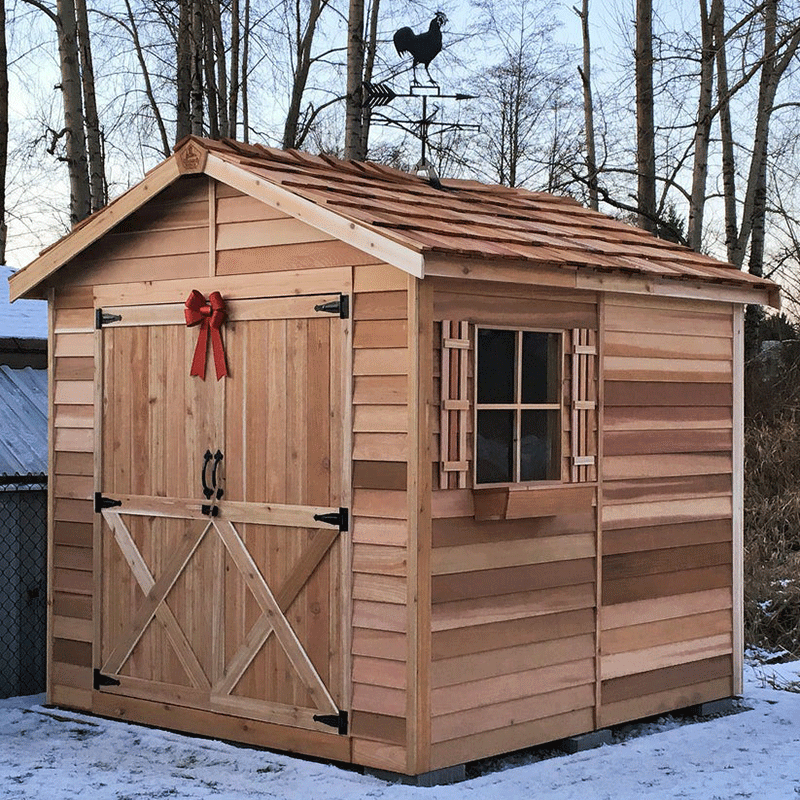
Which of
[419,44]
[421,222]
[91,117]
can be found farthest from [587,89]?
[421,222]

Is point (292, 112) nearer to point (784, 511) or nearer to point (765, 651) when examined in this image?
point (784, 511)

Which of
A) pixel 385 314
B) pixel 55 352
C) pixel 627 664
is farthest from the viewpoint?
pixel 55 352

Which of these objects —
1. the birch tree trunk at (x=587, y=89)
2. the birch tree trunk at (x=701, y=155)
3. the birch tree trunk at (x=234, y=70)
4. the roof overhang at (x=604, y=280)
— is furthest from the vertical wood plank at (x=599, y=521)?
the birch tree trunk at (x=587, y=89)

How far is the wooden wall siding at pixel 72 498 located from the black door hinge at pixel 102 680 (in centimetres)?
8

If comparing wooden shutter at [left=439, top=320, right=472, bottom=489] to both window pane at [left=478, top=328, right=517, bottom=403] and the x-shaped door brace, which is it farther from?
the x-shaped door brace

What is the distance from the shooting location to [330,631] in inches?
280

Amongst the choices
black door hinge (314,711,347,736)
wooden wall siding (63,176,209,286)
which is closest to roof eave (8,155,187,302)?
Result: wooden wall siding (63,176,209,286)

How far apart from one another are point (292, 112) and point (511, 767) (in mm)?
13826

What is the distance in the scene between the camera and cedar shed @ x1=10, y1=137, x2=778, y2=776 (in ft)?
22.5

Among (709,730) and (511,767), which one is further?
(709,730)

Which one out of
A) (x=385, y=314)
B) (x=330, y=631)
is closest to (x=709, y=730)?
(x=330, y=631)

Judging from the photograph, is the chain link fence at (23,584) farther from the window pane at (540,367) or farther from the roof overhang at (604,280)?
the roof overhang at (604,280)

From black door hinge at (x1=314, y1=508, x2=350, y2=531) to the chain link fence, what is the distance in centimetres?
265

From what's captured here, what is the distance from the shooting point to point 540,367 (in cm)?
737
